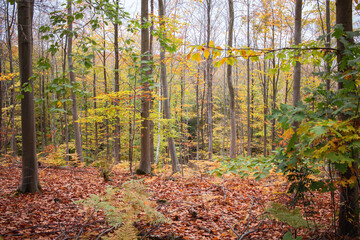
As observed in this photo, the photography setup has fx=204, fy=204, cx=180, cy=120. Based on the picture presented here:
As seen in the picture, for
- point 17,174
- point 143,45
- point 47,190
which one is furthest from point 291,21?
point 17,174

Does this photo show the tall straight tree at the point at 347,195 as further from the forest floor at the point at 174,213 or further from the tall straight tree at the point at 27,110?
→ the tall straight tree at the point at 27,110

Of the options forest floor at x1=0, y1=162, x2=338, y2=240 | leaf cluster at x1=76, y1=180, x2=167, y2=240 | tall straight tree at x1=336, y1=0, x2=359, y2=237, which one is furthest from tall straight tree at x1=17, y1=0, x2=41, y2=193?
tall straight tree at x1=336, y1=0, x2=359, y2=237

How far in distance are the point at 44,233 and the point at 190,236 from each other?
2108 mm

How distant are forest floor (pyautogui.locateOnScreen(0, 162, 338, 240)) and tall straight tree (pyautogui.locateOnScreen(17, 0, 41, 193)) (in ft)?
1.13

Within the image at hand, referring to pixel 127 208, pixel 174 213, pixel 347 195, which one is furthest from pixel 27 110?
pixel 347 195

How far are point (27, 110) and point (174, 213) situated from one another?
3955 mm

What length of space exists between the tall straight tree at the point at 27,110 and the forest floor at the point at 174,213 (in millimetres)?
344

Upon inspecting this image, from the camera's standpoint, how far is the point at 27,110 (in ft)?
15.1

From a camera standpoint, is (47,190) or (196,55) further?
(47,190)

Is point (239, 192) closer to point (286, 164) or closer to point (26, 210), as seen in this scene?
point (286, 164)

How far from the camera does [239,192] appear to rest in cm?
542

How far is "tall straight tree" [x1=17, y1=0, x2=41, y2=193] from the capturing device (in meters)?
4.47

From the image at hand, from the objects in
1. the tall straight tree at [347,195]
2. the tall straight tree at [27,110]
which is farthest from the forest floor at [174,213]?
the tall straight tree at [27,110]

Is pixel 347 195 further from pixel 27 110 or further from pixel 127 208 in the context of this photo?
pixel 27 110
